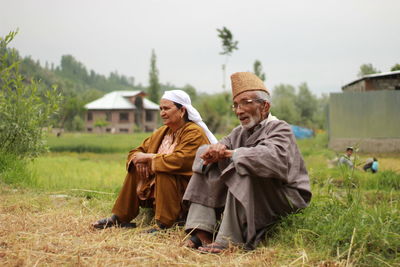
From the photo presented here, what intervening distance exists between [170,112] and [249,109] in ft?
2.90

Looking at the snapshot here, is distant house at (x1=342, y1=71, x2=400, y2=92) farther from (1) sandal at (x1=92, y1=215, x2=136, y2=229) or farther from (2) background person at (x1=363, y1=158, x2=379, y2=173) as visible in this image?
(1) sandal at (x1=92, y1=215, x2=136, y2=229)

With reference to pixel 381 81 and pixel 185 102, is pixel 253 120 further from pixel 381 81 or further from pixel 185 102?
pixel 381 81

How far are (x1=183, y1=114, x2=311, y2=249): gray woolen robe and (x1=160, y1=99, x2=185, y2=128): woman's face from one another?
656mm

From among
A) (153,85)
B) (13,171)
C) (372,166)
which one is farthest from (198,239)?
(153,85)

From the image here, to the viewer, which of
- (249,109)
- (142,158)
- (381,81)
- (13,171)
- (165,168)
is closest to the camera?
(249,109)

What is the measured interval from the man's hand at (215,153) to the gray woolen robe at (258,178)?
0.07m

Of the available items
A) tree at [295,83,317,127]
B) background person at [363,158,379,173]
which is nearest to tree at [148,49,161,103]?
tree at [295,83,317,127]

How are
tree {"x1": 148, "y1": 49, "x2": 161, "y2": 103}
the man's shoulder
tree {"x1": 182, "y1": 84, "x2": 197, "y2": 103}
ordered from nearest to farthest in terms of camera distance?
1. the man's shoulder
2. tree {"x1": 148, "y1": 49, "x2": 161, "y2": 103}
3. tree {"x1": 182, "y1": 84, "x2": 197, "y2": 103}

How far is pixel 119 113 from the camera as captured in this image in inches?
1762

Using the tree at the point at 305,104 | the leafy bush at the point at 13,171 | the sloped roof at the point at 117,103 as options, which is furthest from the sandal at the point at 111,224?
the sloped roof at the point at 117,103

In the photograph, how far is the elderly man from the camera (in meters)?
3.08

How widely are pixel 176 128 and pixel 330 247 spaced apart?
6.10 feet

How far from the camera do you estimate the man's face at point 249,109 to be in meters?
3.44

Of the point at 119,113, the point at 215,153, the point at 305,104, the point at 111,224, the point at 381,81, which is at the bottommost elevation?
the point at 111,224
